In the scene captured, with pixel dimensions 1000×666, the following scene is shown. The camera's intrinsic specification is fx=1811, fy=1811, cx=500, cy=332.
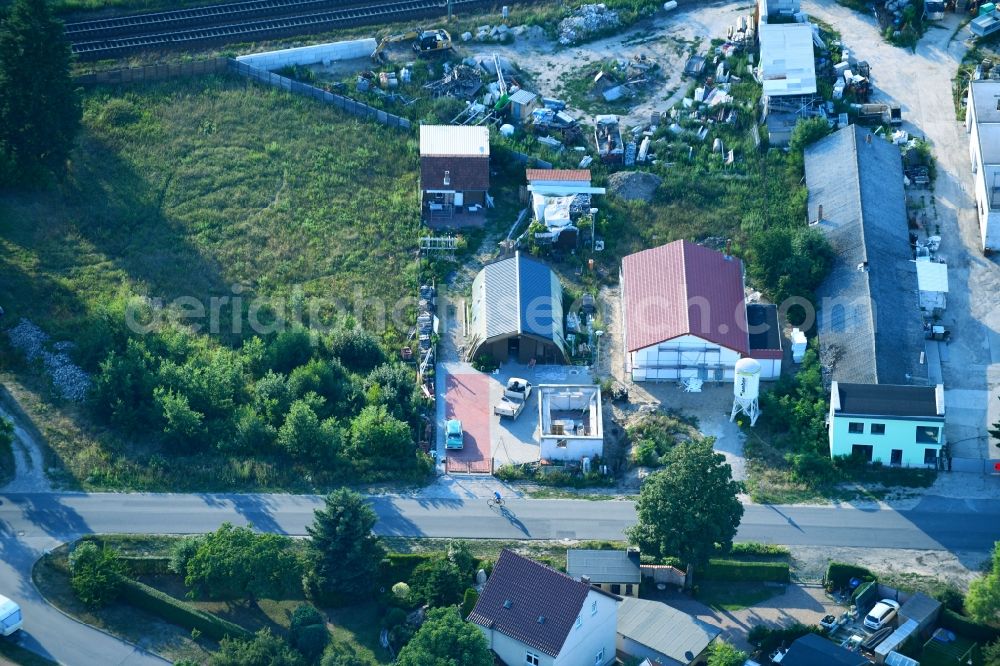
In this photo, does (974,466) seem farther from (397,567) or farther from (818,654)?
(397,567)

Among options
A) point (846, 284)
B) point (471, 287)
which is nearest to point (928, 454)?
point (846, 284)

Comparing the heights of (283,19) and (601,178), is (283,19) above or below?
above

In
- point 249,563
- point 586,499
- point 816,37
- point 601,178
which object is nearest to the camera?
point 249,563

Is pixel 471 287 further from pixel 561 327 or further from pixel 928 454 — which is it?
pixel 928 454

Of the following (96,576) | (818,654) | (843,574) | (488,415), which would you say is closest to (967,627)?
(843,574)

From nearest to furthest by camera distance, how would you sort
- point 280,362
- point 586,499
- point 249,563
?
point 249,563 < point 586,499 < point 280,362

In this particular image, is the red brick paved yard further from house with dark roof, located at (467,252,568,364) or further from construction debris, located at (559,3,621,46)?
construction debris, located at (559,3,621,46)
